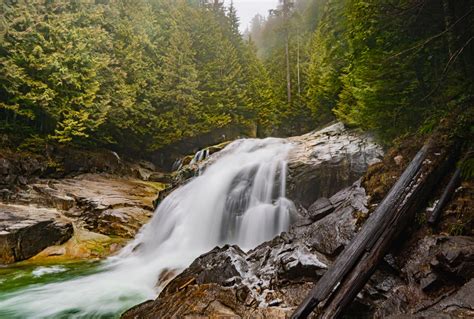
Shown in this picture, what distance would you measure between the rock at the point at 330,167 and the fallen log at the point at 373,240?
4.06 meters

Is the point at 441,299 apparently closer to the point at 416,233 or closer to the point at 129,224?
the point at 416,233

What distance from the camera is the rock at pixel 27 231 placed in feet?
27.4

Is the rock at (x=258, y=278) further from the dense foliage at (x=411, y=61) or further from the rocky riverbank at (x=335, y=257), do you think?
the dense foliage at (x=411, y=61)

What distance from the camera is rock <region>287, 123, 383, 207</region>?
9.00 metres

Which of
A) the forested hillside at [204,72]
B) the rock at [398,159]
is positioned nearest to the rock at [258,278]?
the rock at [398,159]

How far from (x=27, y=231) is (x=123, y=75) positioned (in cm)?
1136

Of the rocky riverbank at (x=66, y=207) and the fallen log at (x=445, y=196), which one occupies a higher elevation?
the fallen log at (x=445, y=196)

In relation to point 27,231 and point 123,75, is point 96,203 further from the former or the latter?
point 123,75

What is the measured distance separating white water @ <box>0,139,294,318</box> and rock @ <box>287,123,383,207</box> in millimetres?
531

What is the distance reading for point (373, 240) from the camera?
13.1 feet

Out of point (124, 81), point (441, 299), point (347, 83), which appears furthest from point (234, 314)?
point (124, 81)

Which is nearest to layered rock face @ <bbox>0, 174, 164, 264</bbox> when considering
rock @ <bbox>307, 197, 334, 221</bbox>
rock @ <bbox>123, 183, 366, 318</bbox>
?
rock @ <bbox>123, 183, 366, 318</bbox>

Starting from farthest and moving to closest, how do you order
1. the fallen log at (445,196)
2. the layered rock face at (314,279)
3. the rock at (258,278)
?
the fallen log at (445,196) → the rock at (258,278) → the layered rock face at (314,279)

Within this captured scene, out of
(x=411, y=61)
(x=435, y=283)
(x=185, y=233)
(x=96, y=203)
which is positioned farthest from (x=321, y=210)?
(x=96, y=203)
